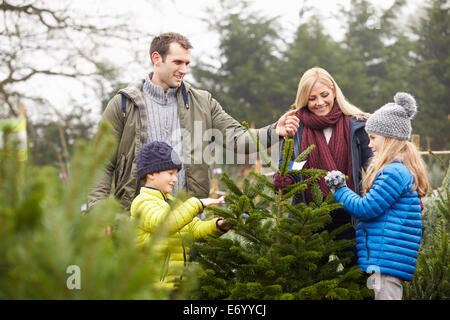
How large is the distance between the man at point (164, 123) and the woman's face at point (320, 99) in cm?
40

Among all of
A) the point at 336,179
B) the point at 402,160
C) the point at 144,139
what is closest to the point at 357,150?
the point at 402,160

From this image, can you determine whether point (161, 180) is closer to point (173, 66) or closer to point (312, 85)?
point (173, 66)

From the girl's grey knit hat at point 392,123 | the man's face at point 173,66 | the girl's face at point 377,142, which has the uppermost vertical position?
the man's face at point 173,66

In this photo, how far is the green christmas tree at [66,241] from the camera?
0.83 meters

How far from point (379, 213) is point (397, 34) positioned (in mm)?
24333

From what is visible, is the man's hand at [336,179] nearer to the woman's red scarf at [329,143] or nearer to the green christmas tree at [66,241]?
the woman's red scarf at [329,143]

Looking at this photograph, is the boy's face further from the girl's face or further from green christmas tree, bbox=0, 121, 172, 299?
green christmas tree, bbox=0, 121, 172, 299

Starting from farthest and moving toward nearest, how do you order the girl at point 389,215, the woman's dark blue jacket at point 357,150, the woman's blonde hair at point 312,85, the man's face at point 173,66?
the man's face at point 173,66
the woman's blonde hair at point 312,85
the woman's dark blue jacket at point 357,150
the girl at point 389,215

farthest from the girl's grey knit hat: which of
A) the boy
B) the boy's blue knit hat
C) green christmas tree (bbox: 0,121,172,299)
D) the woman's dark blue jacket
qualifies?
green christmas tree (bbox: 0,121,172,299)

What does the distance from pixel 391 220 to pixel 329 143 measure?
0.88 meters

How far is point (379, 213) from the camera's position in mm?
2547

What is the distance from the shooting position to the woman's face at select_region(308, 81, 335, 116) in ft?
10.9

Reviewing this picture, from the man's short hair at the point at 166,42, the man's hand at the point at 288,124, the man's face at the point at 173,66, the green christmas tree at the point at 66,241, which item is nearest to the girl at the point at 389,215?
the man's hand at the point at 288,124

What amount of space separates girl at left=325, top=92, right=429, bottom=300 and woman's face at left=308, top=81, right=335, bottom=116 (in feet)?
2.37
